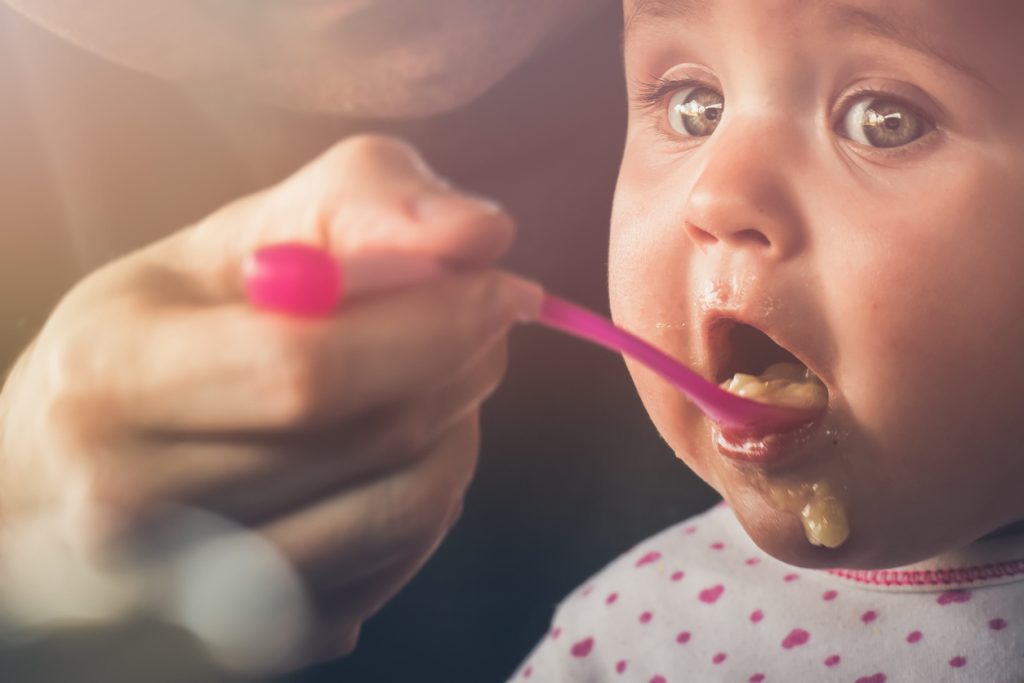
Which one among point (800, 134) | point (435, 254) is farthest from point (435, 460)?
point (800, 134)

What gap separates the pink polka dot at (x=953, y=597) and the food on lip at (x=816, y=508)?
0.33 ft

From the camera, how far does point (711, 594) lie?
0.57m

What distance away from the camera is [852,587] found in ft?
1.74

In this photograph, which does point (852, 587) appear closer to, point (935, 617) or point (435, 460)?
point (935, 617)

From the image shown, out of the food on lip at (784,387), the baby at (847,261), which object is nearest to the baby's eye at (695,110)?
the baby at (847,261)

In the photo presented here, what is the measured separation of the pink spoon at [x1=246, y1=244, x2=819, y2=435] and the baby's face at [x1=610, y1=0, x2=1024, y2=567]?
2 centimetres

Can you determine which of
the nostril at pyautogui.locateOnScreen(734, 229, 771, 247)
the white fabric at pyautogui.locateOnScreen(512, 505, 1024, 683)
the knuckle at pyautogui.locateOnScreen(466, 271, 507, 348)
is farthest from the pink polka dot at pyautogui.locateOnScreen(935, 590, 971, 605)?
the knuckle at pyautogui.locateOnScreen(466, 271, 507, 348)

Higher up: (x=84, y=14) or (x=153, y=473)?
(x=84, y=14)

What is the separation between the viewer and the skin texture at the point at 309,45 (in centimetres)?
42

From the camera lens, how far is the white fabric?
49 centimetres

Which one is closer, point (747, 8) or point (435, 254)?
point (435, 254)

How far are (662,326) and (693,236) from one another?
4 centimetres

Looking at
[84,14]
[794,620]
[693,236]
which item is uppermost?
[84,14]

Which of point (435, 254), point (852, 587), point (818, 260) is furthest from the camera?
point (852, 587)
